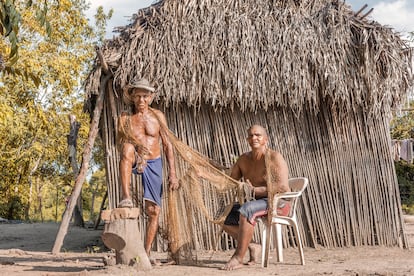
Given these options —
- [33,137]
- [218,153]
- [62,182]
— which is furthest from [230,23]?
[62,182]

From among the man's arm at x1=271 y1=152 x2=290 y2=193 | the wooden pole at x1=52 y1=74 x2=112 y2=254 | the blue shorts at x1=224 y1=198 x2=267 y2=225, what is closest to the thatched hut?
the wooden pole at x1=52 y1=74 x2=112 y2=254

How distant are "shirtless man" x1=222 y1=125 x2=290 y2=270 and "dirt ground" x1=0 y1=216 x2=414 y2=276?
19 centimetres

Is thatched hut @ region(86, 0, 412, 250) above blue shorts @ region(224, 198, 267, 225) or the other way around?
above

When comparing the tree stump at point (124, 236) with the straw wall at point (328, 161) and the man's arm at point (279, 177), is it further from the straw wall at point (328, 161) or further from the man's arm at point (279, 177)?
the straw wall at point (328, 161)

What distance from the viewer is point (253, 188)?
15.4 feet

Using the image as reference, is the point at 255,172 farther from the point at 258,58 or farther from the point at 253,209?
the point at 258,58

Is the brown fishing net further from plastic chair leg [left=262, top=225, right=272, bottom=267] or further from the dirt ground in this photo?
plastic chair leg [left=262, top=225, right=272, bottom=267]

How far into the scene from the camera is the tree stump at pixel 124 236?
14.1 ft

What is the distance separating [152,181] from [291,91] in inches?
90.8

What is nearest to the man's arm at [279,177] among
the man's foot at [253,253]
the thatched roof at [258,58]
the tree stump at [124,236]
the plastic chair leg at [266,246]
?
the plastic chair leg at [266,246]

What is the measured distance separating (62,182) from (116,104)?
30.7 feet

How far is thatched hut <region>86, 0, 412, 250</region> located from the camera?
6.14 m

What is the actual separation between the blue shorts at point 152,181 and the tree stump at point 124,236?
394mm

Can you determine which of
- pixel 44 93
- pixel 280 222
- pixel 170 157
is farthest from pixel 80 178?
pixel 44 93
